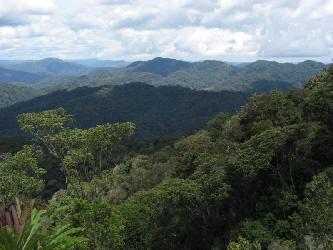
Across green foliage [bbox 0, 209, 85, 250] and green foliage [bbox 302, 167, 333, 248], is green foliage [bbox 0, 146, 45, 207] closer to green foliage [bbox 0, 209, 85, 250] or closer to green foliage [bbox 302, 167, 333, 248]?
green foliage [bbox 0, 209, 85, 250]

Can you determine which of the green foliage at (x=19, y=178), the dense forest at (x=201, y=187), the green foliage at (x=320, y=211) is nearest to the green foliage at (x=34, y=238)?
the dense forest at (x=201, y=187)

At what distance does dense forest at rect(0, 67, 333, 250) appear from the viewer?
3447cm

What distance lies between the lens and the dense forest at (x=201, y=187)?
113 ft

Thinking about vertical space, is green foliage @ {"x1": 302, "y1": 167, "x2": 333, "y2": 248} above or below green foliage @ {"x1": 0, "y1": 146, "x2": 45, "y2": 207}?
below

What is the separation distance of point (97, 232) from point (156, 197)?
24249mm

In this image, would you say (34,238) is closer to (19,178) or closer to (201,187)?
(19,178)

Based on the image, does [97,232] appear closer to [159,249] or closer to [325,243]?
[325,243]

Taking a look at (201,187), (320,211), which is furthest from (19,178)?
(201,187)

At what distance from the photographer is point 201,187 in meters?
55.7

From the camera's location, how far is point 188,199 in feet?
185

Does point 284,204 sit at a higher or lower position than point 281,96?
lower

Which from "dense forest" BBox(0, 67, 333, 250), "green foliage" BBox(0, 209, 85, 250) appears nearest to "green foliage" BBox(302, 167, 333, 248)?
"dense forest" BBox(0, 67, 333, 250)

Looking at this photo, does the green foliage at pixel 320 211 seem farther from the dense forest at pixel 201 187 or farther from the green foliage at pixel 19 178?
the green foliage at pixel 19 178

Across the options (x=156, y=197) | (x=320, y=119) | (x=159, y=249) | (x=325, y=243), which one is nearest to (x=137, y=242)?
(x=159, y=249)
